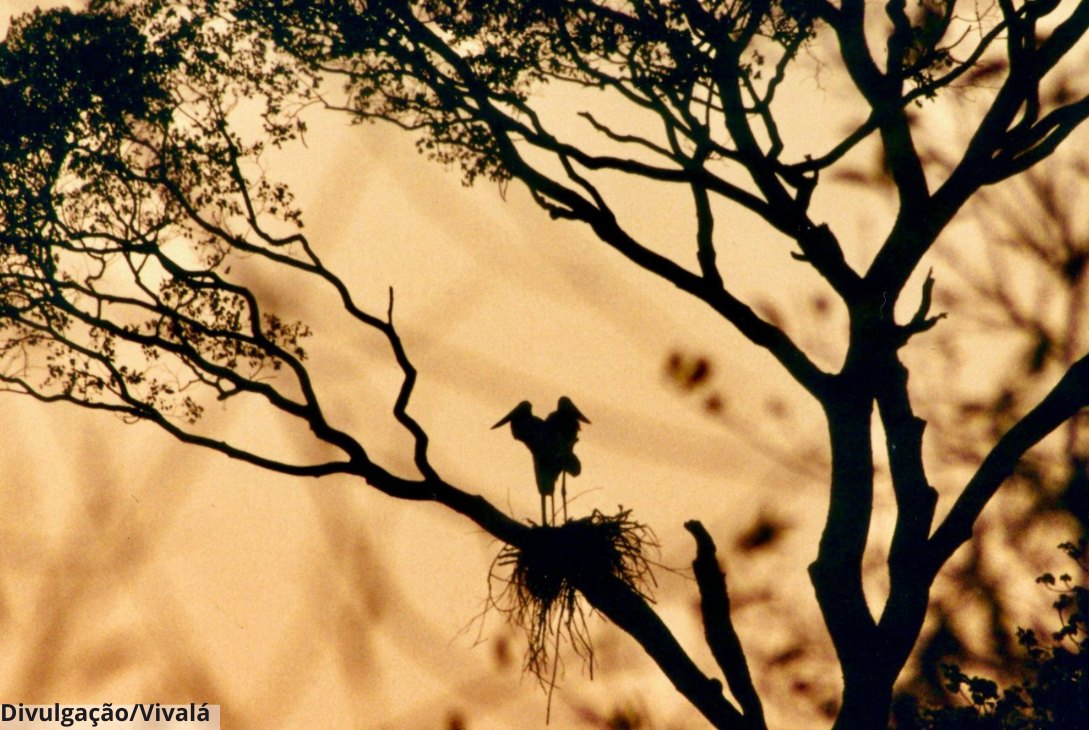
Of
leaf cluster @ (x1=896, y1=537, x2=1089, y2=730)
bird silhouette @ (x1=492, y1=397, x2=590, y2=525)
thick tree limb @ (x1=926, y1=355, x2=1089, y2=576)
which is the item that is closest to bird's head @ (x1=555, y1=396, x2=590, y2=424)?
bird silhouette @ (x1=492, y1=397, x2=590, y2=525)

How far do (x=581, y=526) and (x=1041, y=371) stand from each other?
3.92m

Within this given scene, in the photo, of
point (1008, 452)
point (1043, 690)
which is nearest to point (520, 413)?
point (1008, 452)

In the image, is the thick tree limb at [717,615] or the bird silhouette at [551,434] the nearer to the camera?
the thick tree limb at [717,615]

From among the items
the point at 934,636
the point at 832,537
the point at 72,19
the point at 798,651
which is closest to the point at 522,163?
the point at 832,537

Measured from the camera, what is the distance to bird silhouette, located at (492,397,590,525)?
5.42 metres

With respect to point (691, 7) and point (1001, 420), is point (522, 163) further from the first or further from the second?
point (1001, 420)

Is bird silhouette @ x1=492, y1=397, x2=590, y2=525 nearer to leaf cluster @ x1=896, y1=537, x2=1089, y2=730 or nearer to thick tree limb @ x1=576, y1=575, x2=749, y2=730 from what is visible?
thick tree limb @ x1=576, y1=575, x2=749, y2=730

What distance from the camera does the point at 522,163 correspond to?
5879 mm

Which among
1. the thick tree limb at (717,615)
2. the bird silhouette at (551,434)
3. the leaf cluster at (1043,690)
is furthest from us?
the leaf cluster at (1043,690)

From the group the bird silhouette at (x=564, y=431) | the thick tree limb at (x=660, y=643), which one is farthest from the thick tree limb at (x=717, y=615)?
the bird silhouette at (x=564, y=431)

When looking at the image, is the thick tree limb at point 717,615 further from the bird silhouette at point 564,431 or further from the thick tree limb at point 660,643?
the bird silhouette at point 564,431

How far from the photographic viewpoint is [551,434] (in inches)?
214

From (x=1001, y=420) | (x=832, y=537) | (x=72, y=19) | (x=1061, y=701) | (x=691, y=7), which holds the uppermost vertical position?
(x=72, y=19)

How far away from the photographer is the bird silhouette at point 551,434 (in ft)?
17.8
